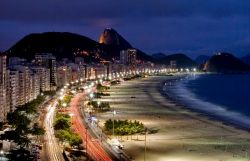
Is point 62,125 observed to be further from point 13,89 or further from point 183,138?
point 13,89

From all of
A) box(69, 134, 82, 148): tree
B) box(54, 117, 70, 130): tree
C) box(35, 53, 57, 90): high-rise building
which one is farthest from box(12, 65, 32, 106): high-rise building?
box(69, 134, 82, 148): tree

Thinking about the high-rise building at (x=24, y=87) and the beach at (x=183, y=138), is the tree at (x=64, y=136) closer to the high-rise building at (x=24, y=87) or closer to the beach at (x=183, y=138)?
the beach at (x=183, y=138)

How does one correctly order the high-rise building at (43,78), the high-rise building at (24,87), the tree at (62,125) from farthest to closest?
the high-rise building at (43,78) → the high-rise building at (24,87) → the tree at (62,125)

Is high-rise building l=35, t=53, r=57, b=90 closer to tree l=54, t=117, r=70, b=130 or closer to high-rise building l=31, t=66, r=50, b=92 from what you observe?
high-rise building l=31, t=66, r=50, b=92

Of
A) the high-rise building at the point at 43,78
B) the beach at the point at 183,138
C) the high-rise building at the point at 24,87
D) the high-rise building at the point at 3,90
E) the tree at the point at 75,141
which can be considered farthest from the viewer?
the high-rise building at the point at 43,78

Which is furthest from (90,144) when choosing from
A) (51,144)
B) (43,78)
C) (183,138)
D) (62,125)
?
(43,78)

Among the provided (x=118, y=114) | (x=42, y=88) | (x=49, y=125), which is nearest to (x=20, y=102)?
(x=118, y=114)

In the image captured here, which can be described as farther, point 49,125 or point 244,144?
point 49,125

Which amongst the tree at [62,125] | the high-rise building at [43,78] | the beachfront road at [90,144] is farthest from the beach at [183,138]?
the high-rise building at [43,78]

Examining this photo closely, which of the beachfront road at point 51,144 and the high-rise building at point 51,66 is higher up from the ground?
the high-rise building at point 51,66

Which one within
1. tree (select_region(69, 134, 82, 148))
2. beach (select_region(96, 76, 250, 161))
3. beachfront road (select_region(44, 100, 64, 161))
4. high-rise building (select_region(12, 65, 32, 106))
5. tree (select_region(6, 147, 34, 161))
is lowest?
beach (select_region(96, 76, 250, 161))

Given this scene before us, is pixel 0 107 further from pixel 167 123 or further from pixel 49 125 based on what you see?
pixel 167 123
